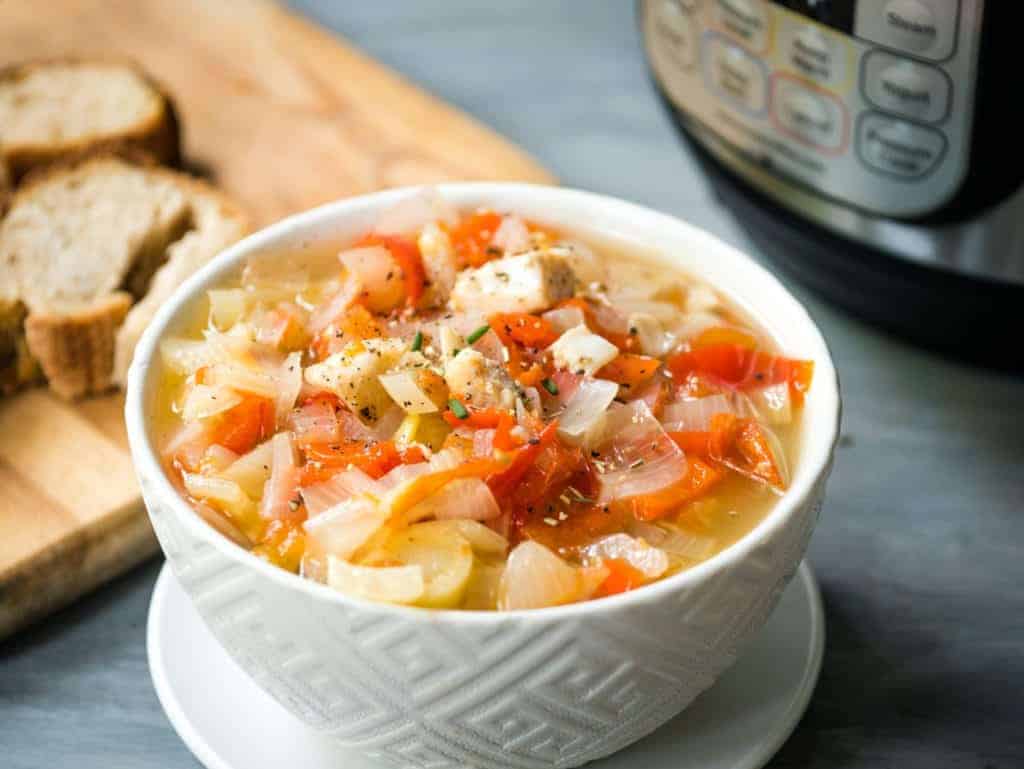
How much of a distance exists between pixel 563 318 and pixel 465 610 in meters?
0.47

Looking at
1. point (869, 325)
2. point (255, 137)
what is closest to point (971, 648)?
point (869, 325)

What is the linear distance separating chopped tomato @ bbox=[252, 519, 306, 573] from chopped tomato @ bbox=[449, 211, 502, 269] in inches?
20.0

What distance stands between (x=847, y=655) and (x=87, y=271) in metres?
1.44

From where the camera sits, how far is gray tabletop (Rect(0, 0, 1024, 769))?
174 cm

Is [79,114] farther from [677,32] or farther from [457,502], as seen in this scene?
[457,502]

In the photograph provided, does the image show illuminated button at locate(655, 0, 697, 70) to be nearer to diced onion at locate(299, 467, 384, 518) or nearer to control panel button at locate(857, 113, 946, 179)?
control panel button at locate(857, 113, 946, 179)

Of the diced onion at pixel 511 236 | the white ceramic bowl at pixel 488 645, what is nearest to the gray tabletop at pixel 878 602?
the white ceramic bowl at pixel 488 645

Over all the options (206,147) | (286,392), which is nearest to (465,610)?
(286,392)

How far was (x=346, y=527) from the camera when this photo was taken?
54.2 inches

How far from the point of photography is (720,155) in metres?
2.36

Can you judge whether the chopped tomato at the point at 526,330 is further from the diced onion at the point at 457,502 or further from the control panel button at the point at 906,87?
the control panel button at the point at 906,87

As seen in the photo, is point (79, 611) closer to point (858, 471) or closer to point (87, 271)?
point (87, 271)

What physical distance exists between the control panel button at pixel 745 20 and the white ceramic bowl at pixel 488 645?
27.8 inches

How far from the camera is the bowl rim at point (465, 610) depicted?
4.25 feet
